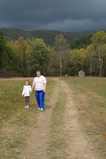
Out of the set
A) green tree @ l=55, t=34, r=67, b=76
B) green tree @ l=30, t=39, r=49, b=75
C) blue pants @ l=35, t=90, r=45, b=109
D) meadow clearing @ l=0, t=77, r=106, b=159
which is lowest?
meadow clearing @ l=0, t=77, r=106, b=159

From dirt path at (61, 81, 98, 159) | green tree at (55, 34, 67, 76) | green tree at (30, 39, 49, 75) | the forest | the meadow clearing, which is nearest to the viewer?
dirt path at (61, 81, 98, 159)

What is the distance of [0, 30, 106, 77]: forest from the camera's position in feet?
239

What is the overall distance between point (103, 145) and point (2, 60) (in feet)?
216

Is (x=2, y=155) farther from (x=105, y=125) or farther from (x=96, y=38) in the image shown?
(x=96, y=38)

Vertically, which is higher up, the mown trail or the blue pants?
the blue pants

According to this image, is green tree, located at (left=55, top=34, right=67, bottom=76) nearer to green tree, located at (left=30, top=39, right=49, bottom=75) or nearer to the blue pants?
green tree, located at (left=30, top=39, right=49, bottom=75)

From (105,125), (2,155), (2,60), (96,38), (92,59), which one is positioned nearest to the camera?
(2,155)

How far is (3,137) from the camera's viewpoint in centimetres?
718

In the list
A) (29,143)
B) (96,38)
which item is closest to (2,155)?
(29,143)

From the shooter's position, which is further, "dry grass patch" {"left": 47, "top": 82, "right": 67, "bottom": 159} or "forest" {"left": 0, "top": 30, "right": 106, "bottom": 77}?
"forest" {"left": 0, "top": 30, "right": 106, "bottom": 77}

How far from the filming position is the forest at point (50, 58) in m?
72.8

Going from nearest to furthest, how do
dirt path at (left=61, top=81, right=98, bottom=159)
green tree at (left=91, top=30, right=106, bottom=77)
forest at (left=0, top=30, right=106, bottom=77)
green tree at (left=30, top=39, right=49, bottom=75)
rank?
dirt path at (left=61, top=81, right=98, bottom=159), forest at (left=0, top=30, right=106, bottom=77), green tree at (left=91, top=30, right=106, bottom=77), green tree at (left=30, top=39, right=49, bottom=75)

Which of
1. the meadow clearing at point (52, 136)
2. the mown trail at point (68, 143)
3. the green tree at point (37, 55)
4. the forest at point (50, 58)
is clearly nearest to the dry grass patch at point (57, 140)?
the meadow clearing at point (52, 136)

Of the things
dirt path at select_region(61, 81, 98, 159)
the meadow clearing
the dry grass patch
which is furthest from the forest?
dirt path at select_region(61, 81, 98, 159)
